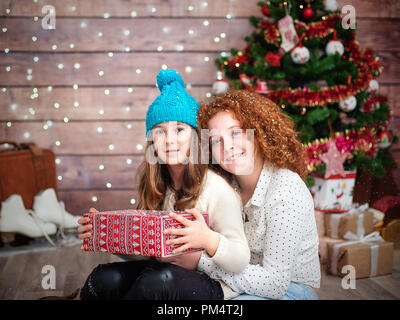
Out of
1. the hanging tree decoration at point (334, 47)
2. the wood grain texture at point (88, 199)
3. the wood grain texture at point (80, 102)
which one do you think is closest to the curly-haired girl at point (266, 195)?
the hanging tree decoration at point (334, 47)

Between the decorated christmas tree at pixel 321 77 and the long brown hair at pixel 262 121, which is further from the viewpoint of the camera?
the decorated christmas tree at pixel 321 77

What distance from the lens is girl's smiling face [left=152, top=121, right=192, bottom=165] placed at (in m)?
0.94

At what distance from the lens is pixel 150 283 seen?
2.70ft

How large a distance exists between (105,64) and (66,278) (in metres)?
1.18

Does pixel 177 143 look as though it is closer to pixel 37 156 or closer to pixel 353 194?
pixel 353 194

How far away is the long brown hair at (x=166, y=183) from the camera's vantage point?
931 millimetres

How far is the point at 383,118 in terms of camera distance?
178cm

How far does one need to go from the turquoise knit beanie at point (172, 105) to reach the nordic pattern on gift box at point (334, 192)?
0.90 metres

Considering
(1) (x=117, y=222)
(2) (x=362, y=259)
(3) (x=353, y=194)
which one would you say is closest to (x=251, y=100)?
(1) (x=117, y=222)

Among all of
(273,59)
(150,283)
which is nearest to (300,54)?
(273,59)

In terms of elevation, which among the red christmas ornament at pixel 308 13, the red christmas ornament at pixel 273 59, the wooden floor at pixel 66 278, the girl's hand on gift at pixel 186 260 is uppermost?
the red christmas ornament at pixel 308 13

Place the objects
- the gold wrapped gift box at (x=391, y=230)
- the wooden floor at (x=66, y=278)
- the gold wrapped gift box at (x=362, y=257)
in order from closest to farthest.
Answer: the wooden floor at (x=66, y=278) < the gold wrapped gift box at (x=362, y=257) < the gold wrapped gift box at (x=391, y=230)

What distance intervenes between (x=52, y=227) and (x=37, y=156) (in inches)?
14.6

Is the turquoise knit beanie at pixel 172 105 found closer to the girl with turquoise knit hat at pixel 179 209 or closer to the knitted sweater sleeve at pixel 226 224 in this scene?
the girl with turquoise knit hat at pixel 179 209
